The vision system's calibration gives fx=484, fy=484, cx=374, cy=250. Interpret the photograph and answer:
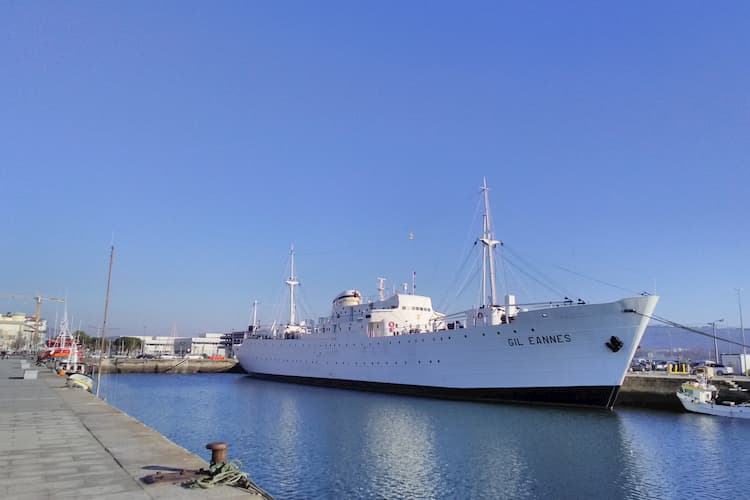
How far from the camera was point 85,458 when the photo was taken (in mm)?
8648

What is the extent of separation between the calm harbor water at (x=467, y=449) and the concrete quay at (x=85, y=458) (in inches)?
129

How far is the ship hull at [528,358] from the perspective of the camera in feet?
75.7

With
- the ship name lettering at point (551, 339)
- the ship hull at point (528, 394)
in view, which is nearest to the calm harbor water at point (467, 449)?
the ship hull at point (528, 394)

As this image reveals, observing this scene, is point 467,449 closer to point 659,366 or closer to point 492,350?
point 492,350

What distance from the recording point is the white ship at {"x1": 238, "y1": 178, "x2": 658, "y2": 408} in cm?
2322

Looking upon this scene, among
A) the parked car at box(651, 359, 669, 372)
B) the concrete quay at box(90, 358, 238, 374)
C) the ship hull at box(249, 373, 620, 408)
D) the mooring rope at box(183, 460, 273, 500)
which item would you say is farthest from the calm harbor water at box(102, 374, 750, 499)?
the concrete quay at box(90, 358, 238, 374)

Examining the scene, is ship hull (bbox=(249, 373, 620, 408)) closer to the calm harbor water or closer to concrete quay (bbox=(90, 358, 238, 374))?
the calm harbor water

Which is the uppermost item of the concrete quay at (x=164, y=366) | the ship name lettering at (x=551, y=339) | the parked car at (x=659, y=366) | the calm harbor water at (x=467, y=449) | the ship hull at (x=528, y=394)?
the ship name lettering at (x=551, y=339)

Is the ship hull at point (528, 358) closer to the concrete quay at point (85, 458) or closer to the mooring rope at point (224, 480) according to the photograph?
the concrete quay at point (85, 458)

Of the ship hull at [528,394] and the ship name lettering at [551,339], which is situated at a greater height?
the ship name lettering at [551,339]

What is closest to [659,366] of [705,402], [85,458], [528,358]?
[705,402]

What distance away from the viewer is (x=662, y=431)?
63.1 ft

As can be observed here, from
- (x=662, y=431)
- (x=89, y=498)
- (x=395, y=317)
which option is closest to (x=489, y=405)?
(x=662, y=431)

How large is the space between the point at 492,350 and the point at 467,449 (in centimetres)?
1095
